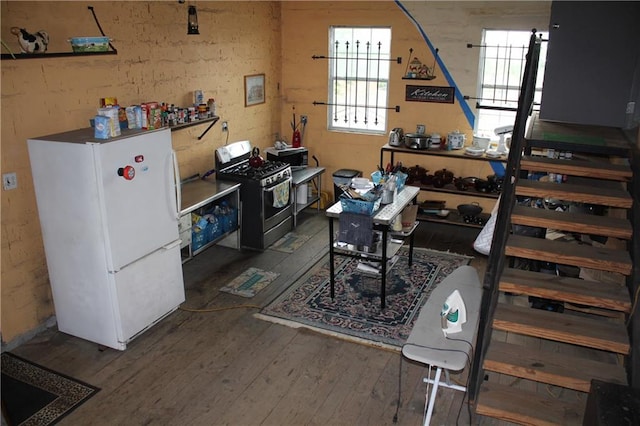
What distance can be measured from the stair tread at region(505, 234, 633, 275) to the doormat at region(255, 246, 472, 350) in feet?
4.47

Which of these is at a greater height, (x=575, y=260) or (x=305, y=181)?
(x=575, y=260)

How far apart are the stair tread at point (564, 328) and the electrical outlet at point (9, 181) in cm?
370

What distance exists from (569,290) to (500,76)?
3968 mm

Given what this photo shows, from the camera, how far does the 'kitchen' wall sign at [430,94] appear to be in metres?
7.03

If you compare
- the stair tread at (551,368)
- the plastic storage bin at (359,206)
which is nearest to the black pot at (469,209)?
the plastic storage bin at (359,206)

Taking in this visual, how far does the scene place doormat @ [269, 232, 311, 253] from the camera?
655cm

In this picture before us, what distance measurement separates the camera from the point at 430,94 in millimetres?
7133

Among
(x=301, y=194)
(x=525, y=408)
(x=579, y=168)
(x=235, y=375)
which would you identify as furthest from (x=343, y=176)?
(x=525, y=408)

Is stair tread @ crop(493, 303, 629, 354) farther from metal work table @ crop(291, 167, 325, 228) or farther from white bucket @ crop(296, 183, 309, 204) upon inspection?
white bucket @ crop(296, 183, 309, 204)

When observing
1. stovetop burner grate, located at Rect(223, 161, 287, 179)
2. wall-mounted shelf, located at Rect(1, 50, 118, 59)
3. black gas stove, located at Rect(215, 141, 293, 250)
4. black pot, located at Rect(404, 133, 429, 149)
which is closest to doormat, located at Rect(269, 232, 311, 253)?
black gas stove, located at Rect(215, 141, 293, 250)

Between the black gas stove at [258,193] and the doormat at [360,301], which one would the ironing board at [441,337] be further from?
the black gas stove at [258,193]

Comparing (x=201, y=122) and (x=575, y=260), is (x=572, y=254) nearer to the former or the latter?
(x=575, y=260)

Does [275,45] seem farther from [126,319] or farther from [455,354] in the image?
[455,354]

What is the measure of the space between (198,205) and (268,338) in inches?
62.3
